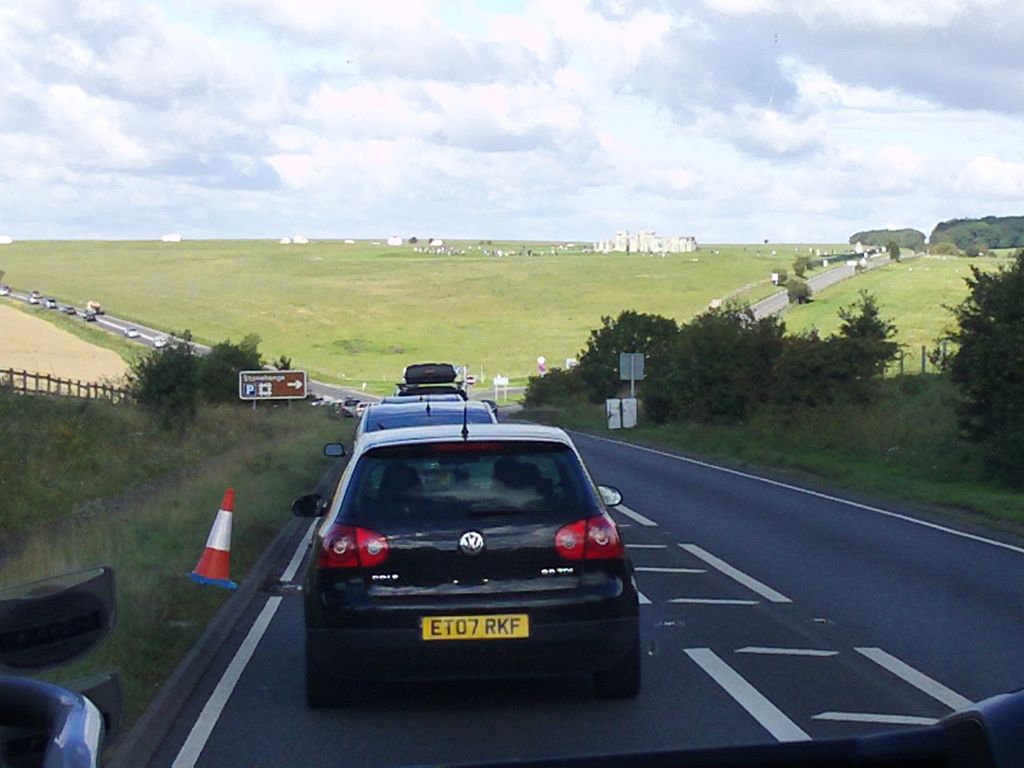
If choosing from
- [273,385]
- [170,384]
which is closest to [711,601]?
[170,384]

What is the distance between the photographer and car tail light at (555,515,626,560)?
8859mm

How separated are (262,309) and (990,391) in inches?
4308

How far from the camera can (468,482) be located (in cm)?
904

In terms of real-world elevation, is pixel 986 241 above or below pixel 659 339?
above

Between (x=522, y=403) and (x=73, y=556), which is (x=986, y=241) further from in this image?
(x=73, y=556)

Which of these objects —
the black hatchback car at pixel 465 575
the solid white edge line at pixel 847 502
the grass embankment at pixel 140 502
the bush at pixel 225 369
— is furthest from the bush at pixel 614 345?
the black hatchback car at pixel 465 575

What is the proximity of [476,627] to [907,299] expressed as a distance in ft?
305

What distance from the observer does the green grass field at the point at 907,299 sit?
79250 mm

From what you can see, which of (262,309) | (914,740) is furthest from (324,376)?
(914,740)

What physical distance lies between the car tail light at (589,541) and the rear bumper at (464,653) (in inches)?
15.1

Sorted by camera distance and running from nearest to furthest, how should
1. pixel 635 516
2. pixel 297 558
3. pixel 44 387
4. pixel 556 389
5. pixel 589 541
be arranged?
1. pixel 589 541
2. pixel 297 558
3. pixel 635 516
4. pixel 44 387
5. pixel 556 389

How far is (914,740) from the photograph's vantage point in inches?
116

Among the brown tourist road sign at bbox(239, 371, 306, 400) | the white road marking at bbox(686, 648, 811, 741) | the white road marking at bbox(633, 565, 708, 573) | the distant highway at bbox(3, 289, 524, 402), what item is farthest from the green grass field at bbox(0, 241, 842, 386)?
the white road marking at bbox(686, 648, 811, 741)

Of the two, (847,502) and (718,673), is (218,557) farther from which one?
(847,502)
